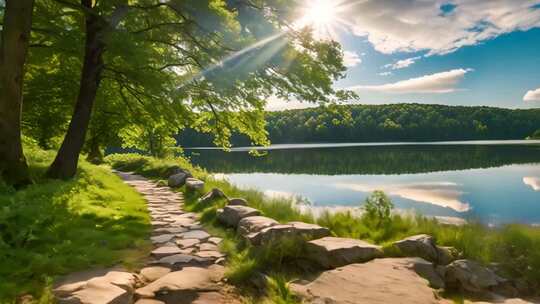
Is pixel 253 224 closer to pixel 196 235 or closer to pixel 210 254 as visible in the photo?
pixel 210 254

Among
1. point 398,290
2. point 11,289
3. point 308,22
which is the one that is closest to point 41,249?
point 11,289

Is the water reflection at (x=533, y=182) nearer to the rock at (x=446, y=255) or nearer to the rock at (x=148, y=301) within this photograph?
the rock at (x=446, y=255)

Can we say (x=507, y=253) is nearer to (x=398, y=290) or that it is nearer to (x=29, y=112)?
(x=398, y=290)

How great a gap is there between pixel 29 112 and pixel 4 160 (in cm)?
738

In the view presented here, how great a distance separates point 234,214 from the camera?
24.2 feet

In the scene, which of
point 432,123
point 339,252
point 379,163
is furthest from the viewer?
point 432,123

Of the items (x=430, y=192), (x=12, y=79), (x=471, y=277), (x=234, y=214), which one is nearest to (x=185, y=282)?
(x=234, y=214)

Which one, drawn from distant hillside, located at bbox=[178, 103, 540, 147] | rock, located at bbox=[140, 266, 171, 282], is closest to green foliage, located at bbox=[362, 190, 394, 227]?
rock, located at bbox=[140, 266, 171, 282]

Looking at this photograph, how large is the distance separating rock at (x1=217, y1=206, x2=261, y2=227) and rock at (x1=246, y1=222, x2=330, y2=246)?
1363 millimetres

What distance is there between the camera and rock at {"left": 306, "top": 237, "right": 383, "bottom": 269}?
4.84m

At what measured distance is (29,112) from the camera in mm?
14672

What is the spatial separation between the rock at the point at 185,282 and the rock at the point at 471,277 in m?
2.90

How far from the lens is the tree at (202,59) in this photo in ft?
32.9

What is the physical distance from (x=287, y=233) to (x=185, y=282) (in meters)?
1.60
